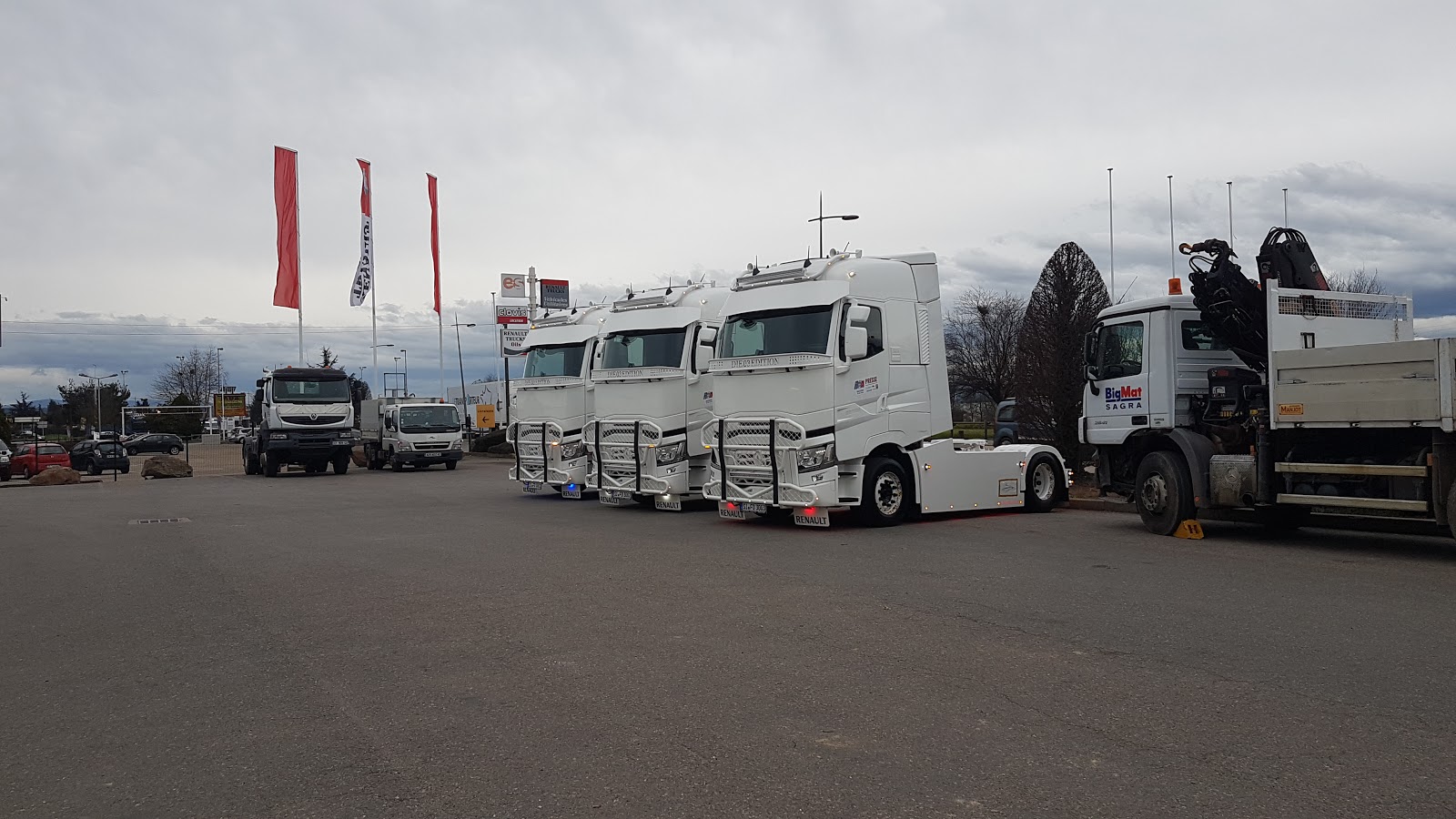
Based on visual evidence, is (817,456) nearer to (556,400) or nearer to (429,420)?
(556,400)

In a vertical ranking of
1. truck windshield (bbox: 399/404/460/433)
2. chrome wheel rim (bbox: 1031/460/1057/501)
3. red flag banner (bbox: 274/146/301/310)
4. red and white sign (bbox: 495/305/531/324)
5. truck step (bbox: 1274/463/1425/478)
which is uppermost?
red flag banner (bbox: 274/146/301/310)

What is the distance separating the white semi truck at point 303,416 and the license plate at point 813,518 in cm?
2136

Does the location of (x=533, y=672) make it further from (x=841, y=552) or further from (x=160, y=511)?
(x=160, y=511)

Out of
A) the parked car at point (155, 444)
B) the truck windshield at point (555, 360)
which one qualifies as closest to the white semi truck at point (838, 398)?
the truck windshield at point (555, 360)

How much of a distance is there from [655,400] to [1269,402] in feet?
29.8

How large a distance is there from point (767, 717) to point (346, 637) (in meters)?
3.66

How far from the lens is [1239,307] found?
41.0 feet

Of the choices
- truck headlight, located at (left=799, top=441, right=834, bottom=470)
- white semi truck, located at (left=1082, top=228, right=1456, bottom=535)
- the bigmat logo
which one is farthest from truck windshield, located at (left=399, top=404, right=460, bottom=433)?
the bigmat logo

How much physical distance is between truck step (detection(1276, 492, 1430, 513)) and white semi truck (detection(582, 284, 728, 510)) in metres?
8.32

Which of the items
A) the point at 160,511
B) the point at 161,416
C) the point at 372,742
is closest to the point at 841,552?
the point at 372,742

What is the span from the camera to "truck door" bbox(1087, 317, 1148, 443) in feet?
44.0

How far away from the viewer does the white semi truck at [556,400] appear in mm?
19594

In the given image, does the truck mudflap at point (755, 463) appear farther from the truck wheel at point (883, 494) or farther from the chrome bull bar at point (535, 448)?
the chrome bull bar at point (535, 448)

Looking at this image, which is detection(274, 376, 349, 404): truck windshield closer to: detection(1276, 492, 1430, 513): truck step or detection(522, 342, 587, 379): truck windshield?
detection(522, 342, 587, 379): truck windshield
